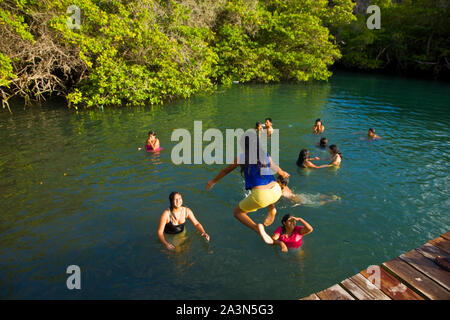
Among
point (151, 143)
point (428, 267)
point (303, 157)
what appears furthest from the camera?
point (151, 143)

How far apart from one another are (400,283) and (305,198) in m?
4.00

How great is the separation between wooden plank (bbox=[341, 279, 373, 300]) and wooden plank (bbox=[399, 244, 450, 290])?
→ 1.17 meters

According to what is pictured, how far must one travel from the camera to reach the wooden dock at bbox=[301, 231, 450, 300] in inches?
162

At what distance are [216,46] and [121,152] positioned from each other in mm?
20746

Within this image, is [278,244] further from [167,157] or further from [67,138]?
[67,138]

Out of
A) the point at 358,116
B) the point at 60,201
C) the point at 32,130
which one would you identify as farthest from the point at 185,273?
the point at 358,116

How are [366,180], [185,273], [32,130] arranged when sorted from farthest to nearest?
1. [32,130]
2. [366,180]
3. [185,273]

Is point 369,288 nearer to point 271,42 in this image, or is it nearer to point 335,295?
point 335,295

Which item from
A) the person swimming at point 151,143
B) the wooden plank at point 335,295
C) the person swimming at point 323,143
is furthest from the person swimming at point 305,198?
the person swimming at point 151,143

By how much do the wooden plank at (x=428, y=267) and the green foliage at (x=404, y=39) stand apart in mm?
37975

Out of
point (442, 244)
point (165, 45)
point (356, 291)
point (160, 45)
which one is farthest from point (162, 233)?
point (165, 45)

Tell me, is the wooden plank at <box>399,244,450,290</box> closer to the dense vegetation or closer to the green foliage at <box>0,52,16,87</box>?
the dense vegetation

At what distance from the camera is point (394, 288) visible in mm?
4242

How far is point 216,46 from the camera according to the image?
93.9 feet
